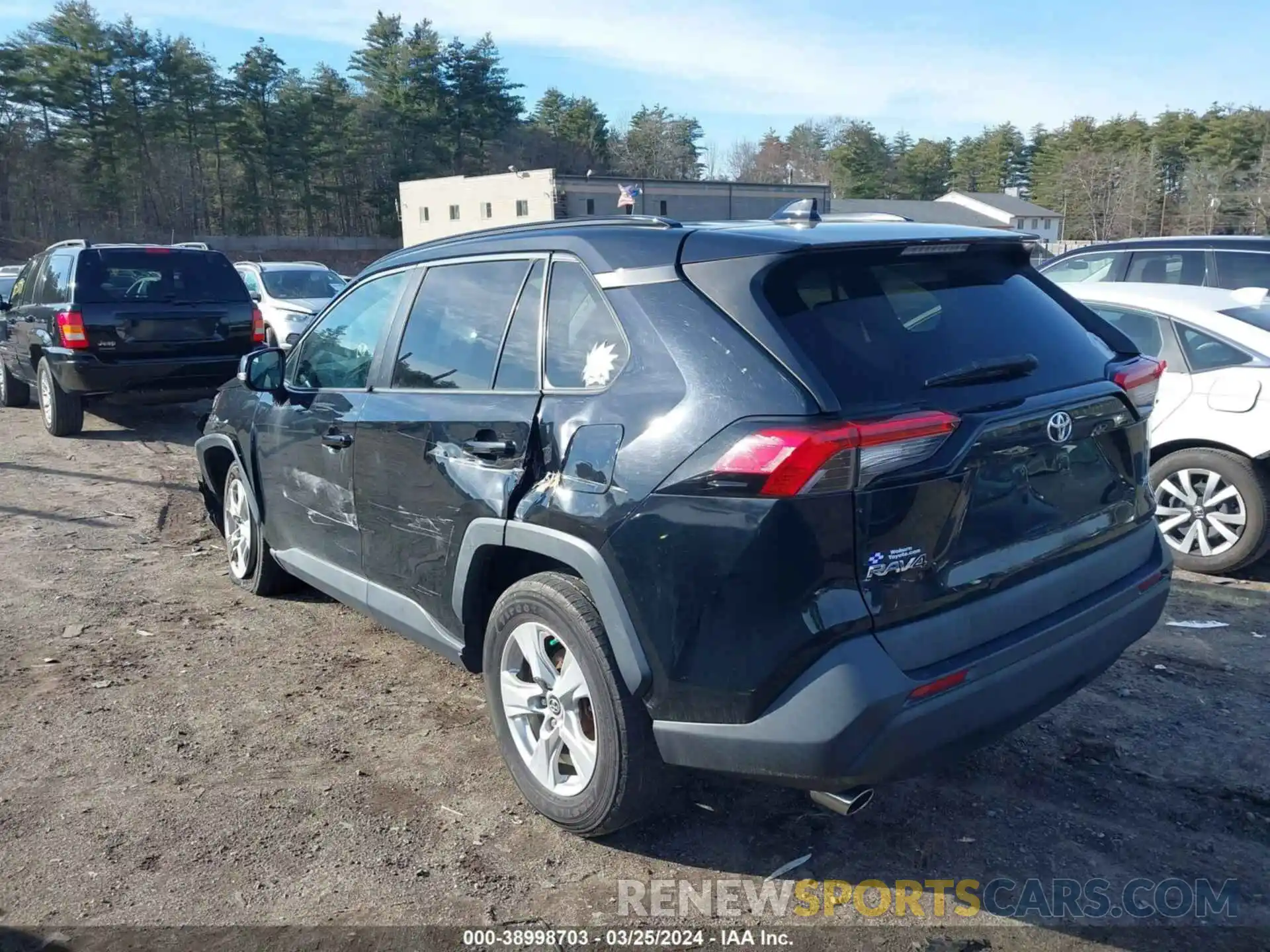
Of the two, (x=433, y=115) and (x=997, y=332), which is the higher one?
(x=433, y=115)

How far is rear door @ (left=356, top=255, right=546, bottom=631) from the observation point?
3297 millimetres

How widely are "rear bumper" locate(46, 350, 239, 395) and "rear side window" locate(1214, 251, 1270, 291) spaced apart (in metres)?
8.88

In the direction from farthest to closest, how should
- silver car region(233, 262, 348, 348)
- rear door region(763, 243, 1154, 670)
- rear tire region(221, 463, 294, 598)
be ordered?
silver car region(233, 262, 348, 348), rear tire region(221, 463, 294, 598), rear door region(763, 243, 1154, 670)

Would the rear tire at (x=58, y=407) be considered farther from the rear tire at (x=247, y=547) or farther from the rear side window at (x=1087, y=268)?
the rear side window at (x=1087, y=268)

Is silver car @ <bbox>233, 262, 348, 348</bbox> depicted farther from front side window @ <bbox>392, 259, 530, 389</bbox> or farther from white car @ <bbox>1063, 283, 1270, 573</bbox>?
white car @ <bbox>1063, 283, 1270, 573</bbox>

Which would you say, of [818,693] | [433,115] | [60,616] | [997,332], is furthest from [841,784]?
[433,115]

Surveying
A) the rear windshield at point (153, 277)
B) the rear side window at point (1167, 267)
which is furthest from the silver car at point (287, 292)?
the rear side window at point (1167, 267)

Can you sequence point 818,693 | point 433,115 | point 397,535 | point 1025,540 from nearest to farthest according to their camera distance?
1. point 818,693
2. point 1025,540
3. point 397,535
4. point 433,115

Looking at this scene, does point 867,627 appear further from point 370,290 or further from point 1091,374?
point 370,290

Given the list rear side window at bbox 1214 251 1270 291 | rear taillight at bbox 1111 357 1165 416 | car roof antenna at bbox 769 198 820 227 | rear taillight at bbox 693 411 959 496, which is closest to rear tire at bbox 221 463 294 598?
car roof antenna at bbox 769 198 820 227

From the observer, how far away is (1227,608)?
5.22 m

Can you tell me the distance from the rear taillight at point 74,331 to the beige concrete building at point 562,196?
144 ft

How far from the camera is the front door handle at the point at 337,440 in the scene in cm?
406

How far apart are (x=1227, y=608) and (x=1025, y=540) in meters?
3.14
